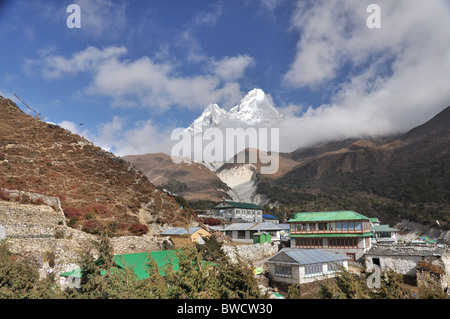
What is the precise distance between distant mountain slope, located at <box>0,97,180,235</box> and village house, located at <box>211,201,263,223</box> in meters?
26.5

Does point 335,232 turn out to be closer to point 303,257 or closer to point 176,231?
point 303,257

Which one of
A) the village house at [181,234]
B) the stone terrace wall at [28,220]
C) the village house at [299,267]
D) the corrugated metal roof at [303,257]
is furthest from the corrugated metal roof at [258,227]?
the stone terrace wall at [28,220]

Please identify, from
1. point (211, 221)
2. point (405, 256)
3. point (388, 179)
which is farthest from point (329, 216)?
point (388, 179)

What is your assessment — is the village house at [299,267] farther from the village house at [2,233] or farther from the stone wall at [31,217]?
the village house at [2,233]

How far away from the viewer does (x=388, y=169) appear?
508ft

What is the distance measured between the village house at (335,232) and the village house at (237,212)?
33767 millimetres

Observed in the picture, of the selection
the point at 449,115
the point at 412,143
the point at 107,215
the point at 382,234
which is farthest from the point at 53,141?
the point at 449,115

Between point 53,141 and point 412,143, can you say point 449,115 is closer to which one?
point 412,143

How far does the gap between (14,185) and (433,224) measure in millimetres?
85509

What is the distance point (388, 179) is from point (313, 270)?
12181cm

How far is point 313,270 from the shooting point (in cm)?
3119

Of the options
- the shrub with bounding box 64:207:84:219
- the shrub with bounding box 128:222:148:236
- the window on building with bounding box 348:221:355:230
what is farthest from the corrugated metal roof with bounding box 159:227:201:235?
the window on building with bounding box 348:221:355:230

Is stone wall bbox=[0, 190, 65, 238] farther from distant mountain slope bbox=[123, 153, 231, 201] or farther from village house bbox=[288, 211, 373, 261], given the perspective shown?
distant mountain slope bbox=[123, 153, 231, 201]
